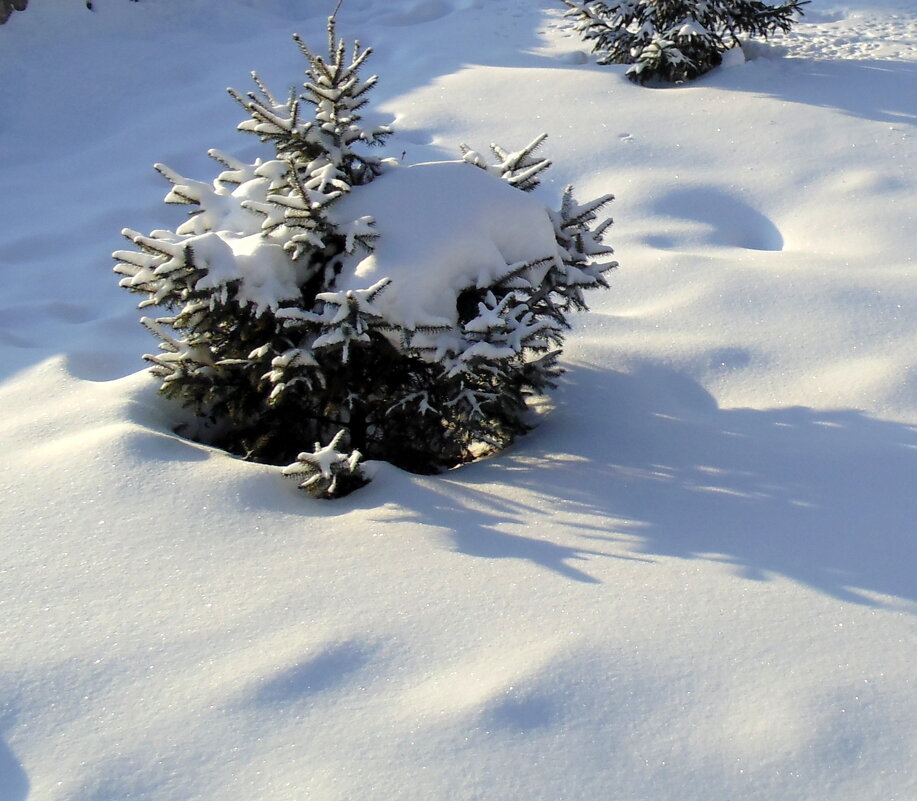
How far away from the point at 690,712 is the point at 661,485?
1.07 meters

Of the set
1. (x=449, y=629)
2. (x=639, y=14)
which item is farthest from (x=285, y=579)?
(x=639, y=14)

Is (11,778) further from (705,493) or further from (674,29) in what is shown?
(674,29)

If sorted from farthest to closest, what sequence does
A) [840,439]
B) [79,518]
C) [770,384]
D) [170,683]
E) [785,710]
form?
[770,384] → [840,439] → [79,518] → [170,683] → [785,710]

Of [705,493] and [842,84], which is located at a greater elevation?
[842,84]

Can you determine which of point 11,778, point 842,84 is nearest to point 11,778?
point 11,778

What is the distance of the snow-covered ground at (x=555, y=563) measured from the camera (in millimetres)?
2104

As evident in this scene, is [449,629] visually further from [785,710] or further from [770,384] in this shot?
[770,384]

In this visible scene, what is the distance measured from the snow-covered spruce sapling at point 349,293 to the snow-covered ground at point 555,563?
26cm

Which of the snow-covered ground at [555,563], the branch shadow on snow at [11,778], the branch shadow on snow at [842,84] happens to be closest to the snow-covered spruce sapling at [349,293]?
the snow-covered ground at [555,563]

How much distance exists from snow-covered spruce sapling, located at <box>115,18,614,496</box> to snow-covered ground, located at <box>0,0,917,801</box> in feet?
0.86

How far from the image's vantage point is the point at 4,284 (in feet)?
17.8

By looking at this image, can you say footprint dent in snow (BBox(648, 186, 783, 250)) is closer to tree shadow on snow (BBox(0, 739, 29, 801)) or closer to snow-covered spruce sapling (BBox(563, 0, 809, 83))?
snow-covered spruce sapling (BBox(563, 0, 809, 83))

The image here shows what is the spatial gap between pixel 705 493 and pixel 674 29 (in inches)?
191

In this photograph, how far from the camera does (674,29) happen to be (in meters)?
6.92
